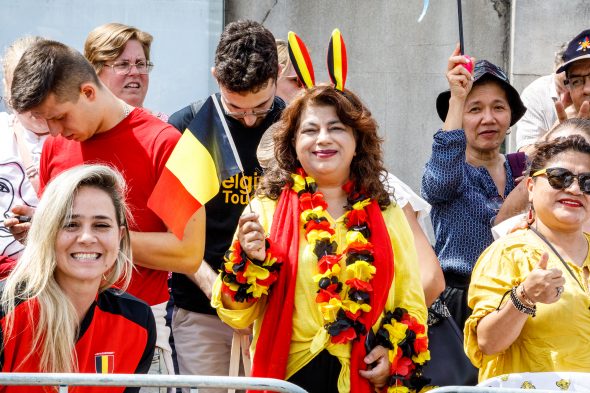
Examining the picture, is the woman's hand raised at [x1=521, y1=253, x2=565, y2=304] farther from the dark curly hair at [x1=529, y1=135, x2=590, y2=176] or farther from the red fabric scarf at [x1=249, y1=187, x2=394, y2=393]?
the dark curly hair at [x1=529, y1=135, x2=590, y2=176]

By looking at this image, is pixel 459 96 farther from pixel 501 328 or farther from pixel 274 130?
pixel 501 328

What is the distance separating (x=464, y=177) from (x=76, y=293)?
6.86 feet

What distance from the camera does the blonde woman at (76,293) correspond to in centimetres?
356

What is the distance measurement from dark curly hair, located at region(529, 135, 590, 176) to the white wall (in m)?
3.55

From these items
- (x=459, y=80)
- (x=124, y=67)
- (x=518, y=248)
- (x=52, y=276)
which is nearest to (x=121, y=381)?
(x=52, y=276)

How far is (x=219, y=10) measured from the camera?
765cm

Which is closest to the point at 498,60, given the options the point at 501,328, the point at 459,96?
the point at 459,96

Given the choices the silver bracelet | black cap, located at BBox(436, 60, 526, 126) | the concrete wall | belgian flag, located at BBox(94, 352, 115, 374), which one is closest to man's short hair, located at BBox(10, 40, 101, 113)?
belgian flag, located at BBox(94, 352, 115, 374)

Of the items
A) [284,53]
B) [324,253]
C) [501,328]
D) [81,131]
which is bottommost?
[501,328]

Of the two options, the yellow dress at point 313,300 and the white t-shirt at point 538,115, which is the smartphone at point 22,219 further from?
the white t-shirt at point 538,115

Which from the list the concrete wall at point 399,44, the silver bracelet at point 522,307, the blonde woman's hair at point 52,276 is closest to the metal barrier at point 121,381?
the blonde woman's hair at point 52,276

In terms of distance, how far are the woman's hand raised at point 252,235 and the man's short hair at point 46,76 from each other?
0.97 meters

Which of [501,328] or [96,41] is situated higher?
[96,41]

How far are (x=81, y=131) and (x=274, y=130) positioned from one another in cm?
78
